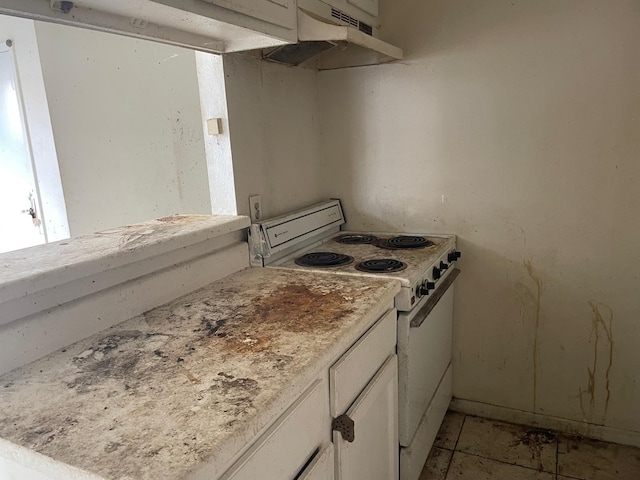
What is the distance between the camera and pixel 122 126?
7.93 ft

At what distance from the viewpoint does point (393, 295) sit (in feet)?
5.03

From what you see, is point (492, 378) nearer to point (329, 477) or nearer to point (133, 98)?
point (329, 477)

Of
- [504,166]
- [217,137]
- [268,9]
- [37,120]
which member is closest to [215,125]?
[217,137]

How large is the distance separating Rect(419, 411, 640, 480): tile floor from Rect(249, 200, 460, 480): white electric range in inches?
5.0

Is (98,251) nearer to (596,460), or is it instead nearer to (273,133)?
(273,133)

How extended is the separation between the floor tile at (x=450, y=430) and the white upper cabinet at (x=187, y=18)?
1897 millimetres

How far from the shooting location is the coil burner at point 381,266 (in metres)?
1.72

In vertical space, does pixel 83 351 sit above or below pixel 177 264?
below

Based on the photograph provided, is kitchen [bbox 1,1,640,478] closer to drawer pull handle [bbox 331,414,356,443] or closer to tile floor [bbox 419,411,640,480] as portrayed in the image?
tile floor [bbox 419,411,640,480]

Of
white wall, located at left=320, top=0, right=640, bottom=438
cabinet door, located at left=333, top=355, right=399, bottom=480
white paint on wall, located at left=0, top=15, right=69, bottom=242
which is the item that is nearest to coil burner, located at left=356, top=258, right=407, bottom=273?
cabinet door, located at left=333, top=355, right=399, bottom=480

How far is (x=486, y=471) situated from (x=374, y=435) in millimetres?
853

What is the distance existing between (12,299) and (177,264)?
1.70 feet

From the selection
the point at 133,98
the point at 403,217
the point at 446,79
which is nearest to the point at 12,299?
the point at 133,98

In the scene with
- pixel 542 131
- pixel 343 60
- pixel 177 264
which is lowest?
pixel 177 264
